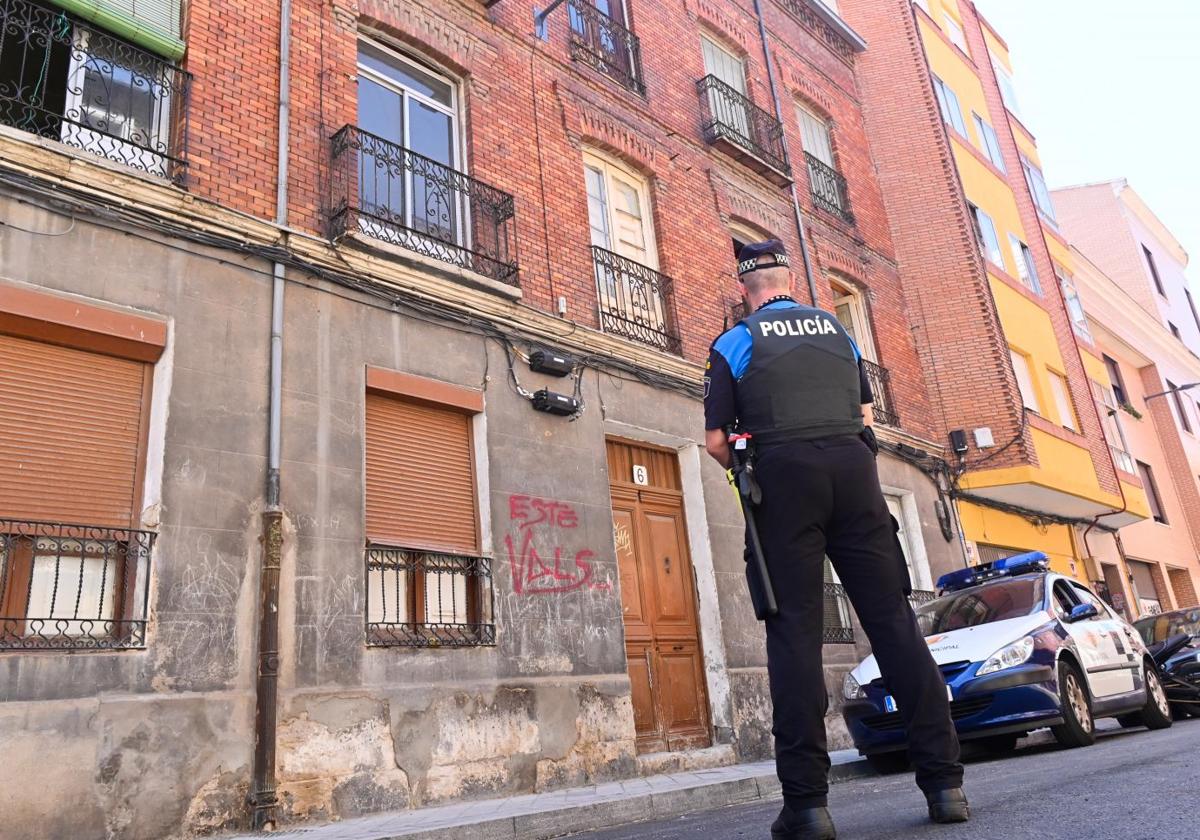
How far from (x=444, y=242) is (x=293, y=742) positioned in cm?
460

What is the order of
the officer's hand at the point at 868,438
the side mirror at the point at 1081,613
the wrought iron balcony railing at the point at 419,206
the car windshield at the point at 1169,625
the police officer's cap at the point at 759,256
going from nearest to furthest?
the officer's hand at the point at 868,438
the police officer's cap at the point at 759,256
the side mirror at the point at 1081,613
the wrought iron balcony railing at the point at 419,206
the car windshield at the point at 1169,625

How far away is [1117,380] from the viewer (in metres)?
26.0

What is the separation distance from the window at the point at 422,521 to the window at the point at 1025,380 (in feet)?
40.9

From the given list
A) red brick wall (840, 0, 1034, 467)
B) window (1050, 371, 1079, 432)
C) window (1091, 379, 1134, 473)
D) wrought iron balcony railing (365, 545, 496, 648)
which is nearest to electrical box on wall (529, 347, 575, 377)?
wrought iron balcony railing (365, 545, 496, 648)

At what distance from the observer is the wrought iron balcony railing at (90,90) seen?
7.08m

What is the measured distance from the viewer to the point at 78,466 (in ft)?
20.8

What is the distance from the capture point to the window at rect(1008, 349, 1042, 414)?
17.6 m

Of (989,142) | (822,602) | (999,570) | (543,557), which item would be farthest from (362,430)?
(989,142)

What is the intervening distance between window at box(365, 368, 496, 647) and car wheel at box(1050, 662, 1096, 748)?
457 cm

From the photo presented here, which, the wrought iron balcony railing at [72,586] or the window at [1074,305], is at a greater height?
the window at [1074,305]

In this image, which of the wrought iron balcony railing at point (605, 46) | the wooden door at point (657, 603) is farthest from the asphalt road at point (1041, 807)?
the wrought iron balcony railing at point (605, 46)

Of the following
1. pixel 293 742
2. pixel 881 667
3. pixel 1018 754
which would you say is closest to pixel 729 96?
pixel 1018 754

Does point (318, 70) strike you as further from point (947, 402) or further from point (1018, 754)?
point (947, 402)

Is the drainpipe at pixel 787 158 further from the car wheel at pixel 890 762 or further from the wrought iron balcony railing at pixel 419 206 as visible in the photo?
the car wheel at pixel 890 762
